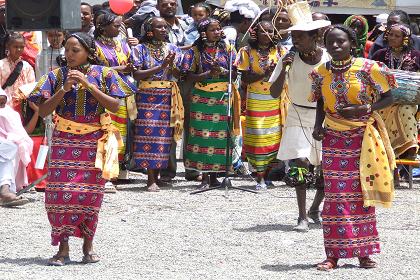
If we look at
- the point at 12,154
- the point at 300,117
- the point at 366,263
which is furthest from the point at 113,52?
the point at 366,263

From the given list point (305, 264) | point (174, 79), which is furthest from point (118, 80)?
point (174, 79)

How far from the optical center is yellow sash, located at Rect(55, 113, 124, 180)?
742 centimetres

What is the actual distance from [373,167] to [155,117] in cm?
472

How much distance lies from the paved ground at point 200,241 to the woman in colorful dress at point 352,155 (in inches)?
9.1

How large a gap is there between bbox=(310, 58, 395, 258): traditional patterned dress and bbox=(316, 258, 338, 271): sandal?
0.04 metres

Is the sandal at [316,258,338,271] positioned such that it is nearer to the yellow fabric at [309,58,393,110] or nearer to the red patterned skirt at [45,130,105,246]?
the yellow fabric at [309,58,393,110]

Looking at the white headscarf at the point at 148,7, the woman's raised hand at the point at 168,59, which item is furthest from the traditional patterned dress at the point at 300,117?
the white headscarf at the point at 148,7

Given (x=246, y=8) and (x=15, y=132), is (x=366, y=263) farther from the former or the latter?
(x=246, y=8)

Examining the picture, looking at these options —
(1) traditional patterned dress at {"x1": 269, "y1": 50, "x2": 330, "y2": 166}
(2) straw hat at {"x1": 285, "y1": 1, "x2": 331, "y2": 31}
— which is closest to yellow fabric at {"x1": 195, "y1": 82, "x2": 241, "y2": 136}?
(1) traditional patterned dress at {"x1": 269, "y1": 50, "x2": 330, "y2": 166}

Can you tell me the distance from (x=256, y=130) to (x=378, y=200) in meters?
4.65

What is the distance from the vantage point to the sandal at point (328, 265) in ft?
24.2

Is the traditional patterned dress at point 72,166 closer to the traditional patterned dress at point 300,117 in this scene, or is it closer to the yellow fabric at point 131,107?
the traditional patterned dress at point 300,117

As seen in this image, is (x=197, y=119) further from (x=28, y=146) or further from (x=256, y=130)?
(x=28, y=146)

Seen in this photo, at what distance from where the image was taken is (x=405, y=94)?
11.7 meters
